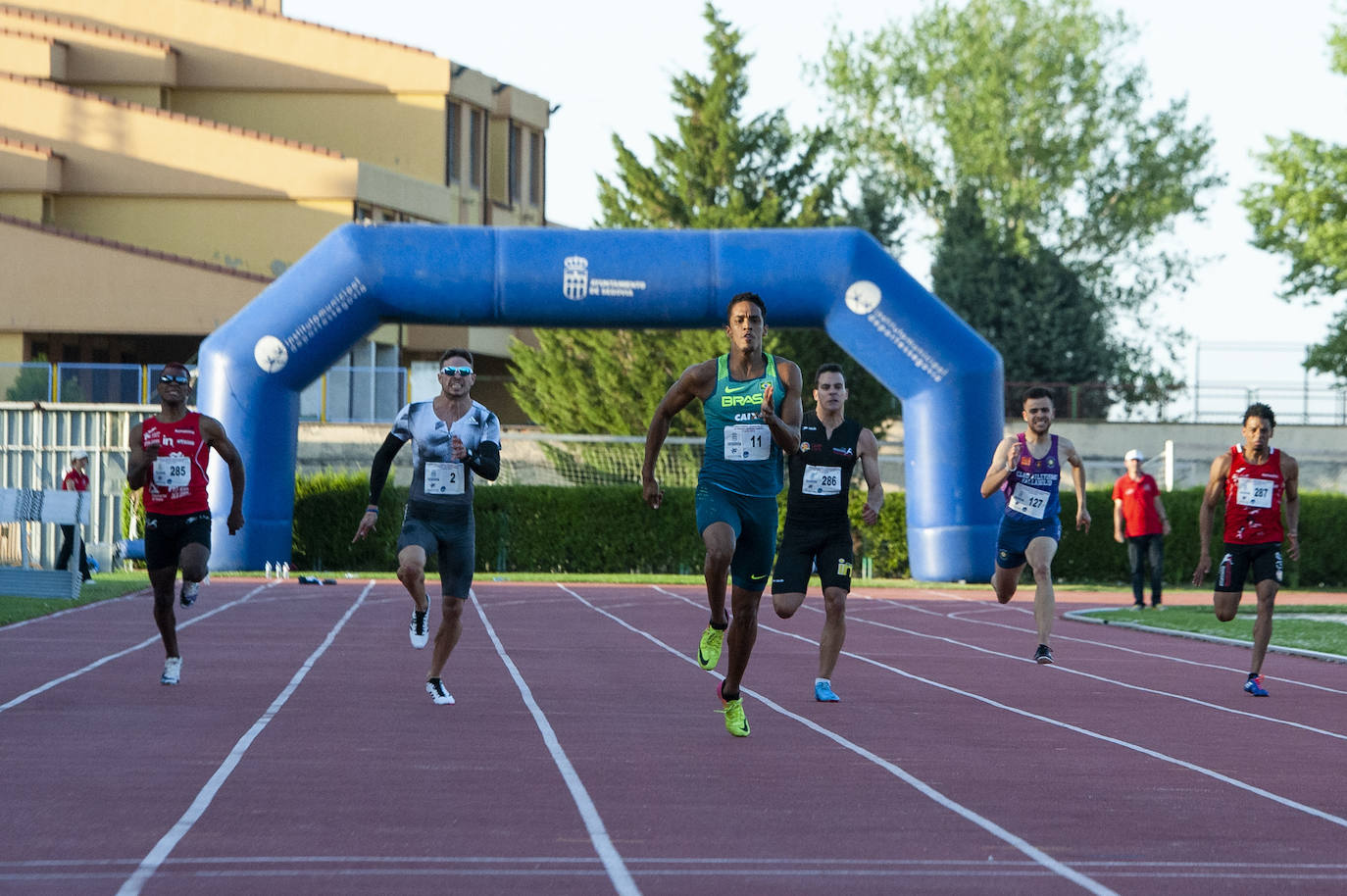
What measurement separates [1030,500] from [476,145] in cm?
3911

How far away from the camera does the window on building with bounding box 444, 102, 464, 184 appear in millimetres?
49656

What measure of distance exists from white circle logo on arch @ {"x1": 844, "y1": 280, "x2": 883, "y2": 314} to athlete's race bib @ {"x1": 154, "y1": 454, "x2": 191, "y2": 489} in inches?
553

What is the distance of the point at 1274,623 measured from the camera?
19.9 meters

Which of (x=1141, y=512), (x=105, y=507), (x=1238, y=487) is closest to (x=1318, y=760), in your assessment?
(x=1238, y=487)

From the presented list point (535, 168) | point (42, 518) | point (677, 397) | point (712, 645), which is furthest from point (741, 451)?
point (535, 168)

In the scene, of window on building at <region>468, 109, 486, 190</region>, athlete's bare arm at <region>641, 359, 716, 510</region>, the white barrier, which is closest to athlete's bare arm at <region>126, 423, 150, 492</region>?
athlete's bare arm at <region>641, 359, 716, 510</region>

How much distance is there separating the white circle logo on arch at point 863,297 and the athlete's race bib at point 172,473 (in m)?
14.0

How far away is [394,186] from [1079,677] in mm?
35850

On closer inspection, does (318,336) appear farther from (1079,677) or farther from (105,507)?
(1079,677)

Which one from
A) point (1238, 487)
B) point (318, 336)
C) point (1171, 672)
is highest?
point (318, 336)

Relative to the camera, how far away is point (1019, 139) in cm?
5841

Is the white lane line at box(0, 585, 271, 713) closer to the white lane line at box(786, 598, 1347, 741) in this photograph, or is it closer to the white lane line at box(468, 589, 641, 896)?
the white lane line at box(468, 589, 641, 896)

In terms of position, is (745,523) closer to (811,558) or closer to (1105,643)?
(811,558)

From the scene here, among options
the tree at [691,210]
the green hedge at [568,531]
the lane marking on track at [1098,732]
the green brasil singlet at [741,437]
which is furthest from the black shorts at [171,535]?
the tree at [691,210]
